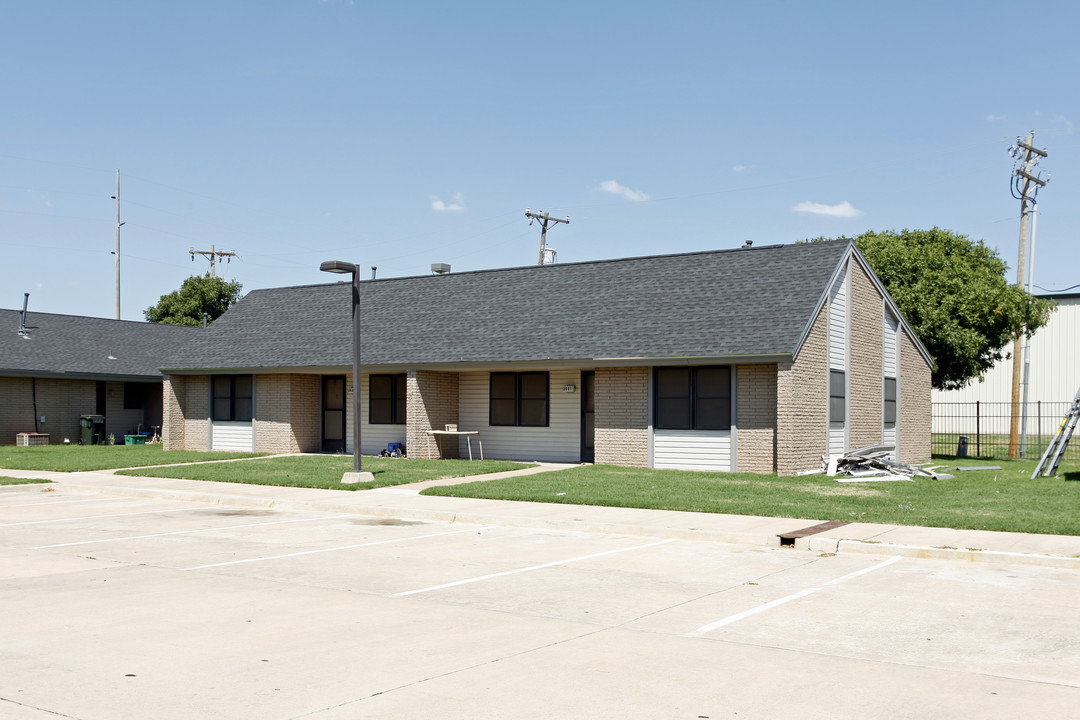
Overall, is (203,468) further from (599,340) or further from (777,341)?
(777,341)

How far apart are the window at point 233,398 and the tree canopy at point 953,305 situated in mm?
21824

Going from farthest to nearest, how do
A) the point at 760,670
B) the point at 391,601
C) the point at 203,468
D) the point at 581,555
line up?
the point at 203,468, the point at 581,555, the point at 391,601, the point at 760,670

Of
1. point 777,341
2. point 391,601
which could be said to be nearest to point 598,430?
point 777,341

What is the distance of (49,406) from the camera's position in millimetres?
36812

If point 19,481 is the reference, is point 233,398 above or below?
above

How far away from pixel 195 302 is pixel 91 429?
28674mm

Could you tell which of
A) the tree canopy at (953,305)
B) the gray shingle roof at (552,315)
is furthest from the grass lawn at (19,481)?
the tree canopy at (953,305)

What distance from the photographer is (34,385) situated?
3638 cm

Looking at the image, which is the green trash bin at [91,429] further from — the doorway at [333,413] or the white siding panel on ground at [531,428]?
the white siding panel on ground at [531,428]

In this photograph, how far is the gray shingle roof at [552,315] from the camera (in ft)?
78.7

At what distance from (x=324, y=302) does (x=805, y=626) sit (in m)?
27.6

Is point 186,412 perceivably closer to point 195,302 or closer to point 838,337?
point 838,337

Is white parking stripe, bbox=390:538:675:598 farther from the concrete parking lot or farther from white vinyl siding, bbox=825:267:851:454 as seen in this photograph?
white vinyl siding, bbox=825:267:851:454

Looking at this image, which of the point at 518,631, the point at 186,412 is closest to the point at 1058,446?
the point at 518,631
